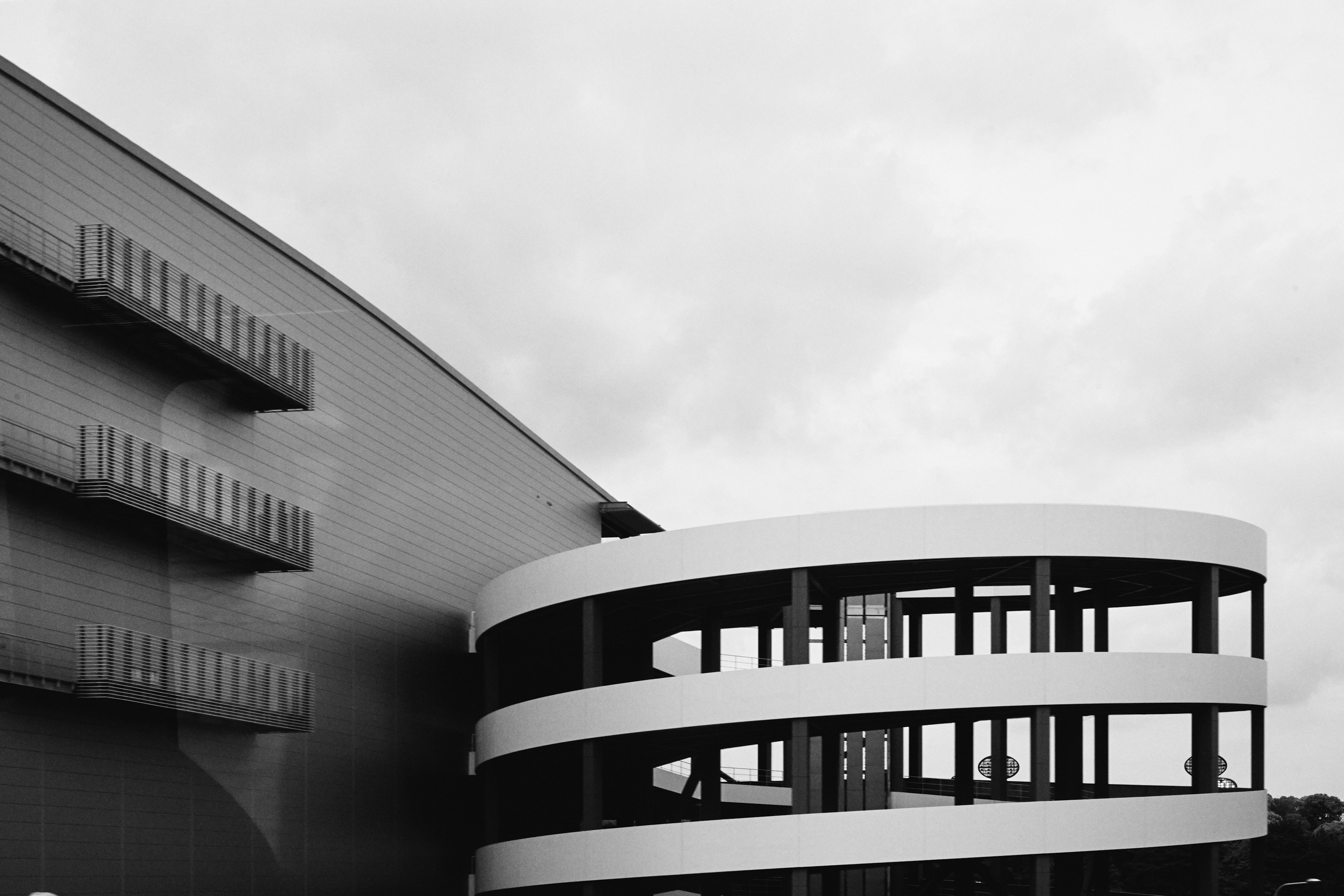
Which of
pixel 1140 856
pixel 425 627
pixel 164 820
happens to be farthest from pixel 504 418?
pixel 1140 856

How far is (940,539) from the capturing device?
107 ft

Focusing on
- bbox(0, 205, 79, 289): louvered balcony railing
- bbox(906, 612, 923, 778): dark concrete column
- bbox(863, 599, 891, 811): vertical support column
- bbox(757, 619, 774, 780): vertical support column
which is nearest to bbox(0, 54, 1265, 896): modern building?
bbox(0, 205, 79, 289): louvered balcony railing

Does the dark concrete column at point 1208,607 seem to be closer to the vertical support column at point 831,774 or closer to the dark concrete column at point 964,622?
the dark concrete column at point 964,622

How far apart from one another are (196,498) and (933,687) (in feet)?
52.7

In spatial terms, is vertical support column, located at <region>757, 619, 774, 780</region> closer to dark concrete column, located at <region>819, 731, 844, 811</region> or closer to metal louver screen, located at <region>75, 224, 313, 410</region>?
dark concrete column, located at <region>819, 731, 844, 811</region>

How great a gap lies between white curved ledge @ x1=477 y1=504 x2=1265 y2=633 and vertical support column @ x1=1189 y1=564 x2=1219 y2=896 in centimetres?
64

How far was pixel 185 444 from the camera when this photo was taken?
31688 mm

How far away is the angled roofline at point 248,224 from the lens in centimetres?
2766

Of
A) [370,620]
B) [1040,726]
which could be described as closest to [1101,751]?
[1040,726]

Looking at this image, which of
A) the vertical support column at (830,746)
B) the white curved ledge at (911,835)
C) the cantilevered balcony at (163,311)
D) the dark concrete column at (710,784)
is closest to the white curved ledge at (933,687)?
the white curved ledge at (911,835)

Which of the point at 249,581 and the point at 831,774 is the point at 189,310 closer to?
the point at 249,581

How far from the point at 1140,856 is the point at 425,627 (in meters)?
51.7

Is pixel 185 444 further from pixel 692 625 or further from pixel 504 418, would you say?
pixel 692 625

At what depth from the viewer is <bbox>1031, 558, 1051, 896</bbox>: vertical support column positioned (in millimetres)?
31844
